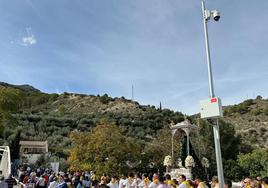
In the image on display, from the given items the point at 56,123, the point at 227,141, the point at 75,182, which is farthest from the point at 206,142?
the point at 56,123

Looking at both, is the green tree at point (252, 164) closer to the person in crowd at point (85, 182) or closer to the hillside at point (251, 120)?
the person in crowd at point (85, 182)

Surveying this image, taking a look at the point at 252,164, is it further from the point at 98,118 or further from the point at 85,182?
the point at 98,118

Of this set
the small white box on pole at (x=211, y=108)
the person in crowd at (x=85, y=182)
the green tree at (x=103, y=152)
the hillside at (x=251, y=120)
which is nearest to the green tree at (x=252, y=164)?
the green tree at (x=103, y=152)

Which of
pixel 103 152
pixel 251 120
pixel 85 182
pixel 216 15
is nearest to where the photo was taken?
pixel 216 15

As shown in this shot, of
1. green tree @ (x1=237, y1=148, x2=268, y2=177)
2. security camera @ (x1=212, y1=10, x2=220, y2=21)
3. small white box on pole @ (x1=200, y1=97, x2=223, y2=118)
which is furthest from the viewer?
green tree @ (x1=237, y1=148, x2=268, y2=177)

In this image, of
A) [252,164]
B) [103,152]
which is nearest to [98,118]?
[103,152]

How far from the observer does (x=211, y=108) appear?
8.00m

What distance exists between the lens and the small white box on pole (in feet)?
25.9

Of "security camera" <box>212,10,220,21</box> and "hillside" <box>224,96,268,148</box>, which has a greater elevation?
"hillside" <box>224,96,268,148</box>

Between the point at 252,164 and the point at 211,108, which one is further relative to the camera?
the point at 252,164

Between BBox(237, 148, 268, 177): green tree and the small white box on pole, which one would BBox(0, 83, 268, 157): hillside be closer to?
BBox(237, 148, 268, 177): green tree

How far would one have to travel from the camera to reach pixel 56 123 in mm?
68125

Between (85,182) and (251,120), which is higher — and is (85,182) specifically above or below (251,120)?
below

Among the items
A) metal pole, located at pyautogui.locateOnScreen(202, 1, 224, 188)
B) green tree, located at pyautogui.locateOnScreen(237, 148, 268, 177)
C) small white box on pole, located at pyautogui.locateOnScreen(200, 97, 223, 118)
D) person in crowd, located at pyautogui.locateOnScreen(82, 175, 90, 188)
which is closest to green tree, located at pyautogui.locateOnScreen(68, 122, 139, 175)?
person in crowd, located at pyautogui.locateOnScreen(82, 175, 90, 188)
